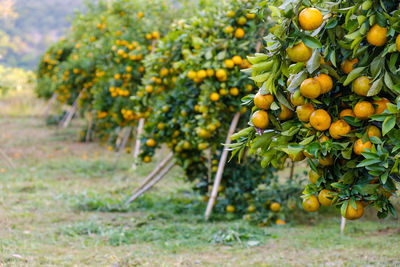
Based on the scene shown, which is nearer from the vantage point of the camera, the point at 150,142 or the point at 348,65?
the point at 348,65

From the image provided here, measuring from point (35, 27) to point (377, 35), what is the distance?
27.9m

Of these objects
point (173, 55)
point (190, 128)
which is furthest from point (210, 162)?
point (173, 55)

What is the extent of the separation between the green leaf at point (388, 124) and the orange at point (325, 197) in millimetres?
357

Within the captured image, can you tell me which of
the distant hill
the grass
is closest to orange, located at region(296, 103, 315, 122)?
the grass

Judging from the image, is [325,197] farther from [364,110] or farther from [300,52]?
[300,52]

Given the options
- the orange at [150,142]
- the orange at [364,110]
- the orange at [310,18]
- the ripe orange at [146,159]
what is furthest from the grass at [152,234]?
the orange at [310,18]

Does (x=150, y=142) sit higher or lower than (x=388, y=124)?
lower

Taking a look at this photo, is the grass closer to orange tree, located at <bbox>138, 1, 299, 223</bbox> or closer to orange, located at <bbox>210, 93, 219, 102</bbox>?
orange tree, located at <bbox>138, 1, 299, 223</bbox>

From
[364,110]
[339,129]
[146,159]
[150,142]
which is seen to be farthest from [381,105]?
[146,159]

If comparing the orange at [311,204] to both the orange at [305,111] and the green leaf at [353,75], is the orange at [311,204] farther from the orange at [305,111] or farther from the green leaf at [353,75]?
the green leaf at [353,75]

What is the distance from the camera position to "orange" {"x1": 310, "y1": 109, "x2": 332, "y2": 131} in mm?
1551

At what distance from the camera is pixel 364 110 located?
151 centimetres

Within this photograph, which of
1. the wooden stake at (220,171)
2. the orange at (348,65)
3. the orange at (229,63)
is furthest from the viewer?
the wooden stake at (220,171)

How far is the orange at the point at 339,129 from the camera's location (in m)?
1.55
